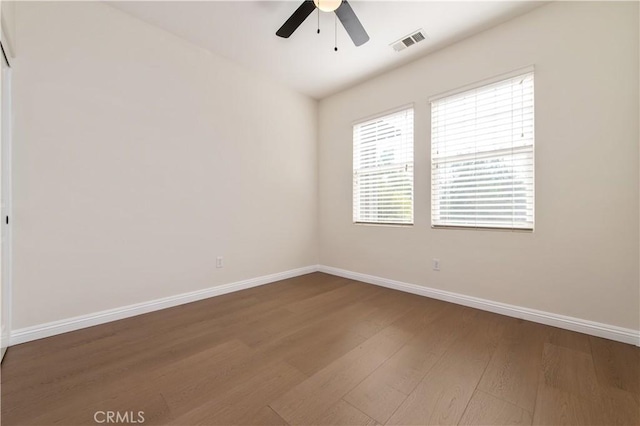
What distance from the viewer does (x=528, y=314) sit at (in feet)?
7.76

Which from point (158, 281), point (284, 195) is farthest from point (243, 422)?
point (284, 195)

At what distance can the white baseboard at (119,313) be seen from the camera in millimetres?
1980

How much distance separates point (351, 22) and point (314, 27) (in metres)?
0.58

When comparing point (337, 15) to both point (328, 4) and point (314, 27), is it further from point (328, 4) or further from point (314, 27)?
point (314, 27)

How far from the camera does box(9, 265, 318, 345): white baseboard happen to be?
1980 millimetres

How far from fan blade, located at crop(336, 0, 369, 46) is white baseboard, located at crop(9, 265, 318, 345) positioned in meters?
2.93

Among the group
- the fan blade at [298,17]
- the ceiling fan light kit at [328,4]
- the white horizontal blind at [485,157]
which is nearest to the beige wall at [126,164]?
the fan blade at [298,17]

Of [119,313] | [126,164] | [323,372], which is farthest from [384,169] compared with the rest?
[119,313]

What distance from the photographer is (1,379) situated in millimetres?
1519

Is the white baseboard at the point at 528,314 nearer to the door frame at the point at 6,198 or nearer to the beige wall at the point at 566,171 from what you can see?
the beige wall at the point at 566,171

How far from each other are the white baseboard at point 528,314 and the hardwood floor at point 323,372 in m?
0.08

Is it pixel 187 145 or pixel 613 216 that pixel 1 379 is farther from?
pixel 613 216

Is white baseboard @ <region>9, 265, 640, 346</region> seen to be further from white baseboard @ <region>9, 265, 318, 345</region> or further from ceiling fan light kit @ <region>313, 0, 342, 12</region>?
ceiling fan light kit @ <region>313, 0, 342, 12</region>

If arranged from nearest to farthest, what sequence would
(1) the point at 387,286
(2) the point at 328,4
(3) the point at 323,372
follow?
(3) the point at 323,372
(2) the point at 328,4
(1) the point at 387,286
